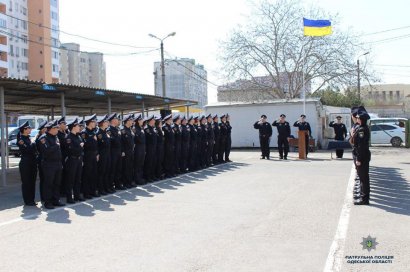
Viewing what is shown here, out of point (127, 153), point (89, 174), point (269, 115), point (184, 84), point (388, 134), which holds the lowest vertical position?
point (89, 174)

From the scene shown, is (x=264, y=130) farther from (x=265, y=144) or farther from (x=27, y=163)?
(x=27, y=163)

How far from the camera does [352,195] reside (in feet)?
32.6

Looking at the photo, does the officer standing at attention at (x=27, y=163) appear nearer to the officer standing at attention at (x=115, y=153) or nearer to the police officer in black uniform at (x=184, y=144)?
the officer standing at attention at (x=115, y=153)

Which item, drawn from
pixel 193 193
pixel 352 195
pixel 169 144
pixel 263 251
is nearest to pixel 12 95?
pixel 169 144

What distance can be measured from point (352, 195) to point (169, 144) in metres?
5.78

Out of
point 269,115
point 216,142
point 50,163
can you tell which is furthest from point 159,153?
point 269,115

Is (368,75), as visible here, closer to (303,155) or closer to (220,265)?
(303,155)

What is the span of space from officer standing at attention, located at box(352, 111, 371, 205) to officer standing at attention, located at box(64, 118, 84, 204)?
220 inches

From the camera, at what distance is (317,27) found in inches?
1000

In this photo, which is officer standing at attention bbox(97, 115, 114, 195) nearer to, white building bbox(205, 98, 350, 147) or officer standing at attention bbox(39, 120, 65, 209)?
officer standing at attention bbox(39, 120, 65, 209)

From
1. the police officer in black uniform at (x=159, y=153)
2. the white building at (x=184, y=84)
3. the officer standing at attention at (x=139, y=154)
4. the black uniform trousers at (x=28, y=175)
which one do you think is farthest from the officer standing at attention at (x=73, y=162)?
the white building at (x=184, y=84)

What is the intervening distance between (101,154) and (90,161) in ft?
1.39

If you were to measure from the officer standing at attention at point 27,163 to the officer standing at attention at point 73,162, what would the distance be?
654mm

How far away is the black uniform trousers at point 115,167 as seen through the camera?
36.7ft
